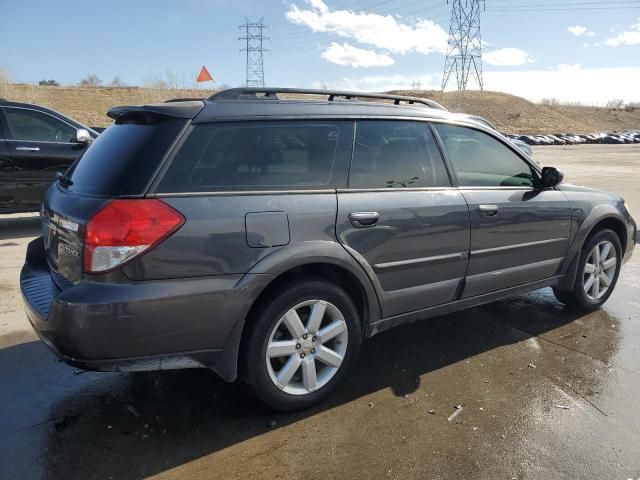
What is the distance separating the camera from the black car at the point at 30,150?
24.2 ft

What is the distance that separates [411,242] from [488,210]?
30.3 inches

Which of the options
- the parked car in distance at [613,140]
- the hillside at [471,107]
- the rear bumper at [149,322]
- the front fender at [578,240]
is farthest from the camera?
the parked car in distance at [613,140]

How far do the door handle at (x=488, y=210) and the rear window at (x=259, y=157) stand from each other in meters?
1.12

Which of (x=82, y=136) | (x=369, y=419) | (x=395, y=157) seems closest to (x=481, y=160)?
(x=395, y=157)

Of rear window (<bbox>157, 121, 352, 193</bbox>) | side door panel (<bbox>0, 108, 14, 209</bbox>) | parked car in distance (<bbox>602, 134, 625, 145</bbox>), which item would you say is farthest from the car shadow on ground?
parked car in distance (<bbox>602, 134, 625, 145</bbox>)

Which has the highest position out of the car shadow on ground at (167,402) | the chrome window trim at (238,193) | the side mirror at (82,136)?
the chrome window trim at (238,193)

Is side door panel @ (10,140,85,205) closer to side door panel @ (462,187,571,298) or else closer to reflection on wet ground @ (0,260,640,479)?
reflection on wet ground @ (0,260,640,479)

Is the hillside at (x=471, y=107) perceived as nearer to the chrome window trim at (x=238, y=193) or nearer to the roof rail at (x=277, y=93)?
the roof rail at (x=277, y=93)

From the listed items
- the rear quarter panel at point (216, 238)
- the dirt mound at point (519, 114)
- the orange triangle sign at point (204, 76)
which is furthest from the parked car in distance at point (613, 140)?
the rear quarter panel at point (216, 238)

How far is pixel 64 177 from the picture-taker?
11.0ft

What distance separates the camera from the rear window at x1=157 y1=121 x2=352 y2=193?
2693 mm

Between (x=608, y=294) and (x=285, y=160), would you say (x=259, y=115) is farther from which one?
(x=608, y=294)

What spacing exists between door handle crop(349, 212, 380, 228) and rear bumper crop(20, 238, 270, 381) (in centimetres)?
65

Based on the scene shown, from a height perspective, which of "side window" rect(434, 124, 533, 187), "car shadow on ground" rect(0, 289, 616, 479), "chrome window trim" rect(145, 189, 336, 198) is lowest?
"car shadow on ground" rect(0, 289, 616, 479)
